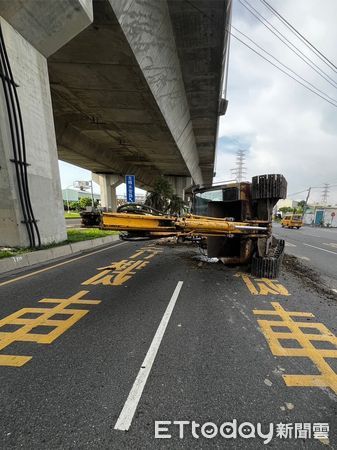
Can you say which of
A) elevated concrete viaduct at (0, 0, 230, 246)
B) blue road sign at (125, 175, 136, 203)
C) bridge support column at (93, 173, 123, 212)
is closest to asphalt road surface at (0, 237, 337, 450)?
elevated concrete viaduct at (0, 0, 230, 246)

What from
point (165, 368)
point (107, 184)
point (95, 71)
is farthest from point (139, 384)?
point (107, 184)

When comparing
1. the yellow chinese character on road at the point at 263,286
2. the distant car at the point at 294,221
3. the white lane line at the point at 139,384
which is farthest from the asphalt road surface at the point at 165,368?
the distant car at the point at 294,221

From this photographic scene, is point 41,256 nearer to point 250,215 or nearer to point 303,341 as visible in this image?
point 250,215

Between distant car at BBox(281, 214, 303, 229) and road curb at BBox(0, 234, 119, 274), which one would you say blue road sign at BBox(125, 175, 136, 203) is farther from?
distant car at BBox(281, 214, 303, 229)

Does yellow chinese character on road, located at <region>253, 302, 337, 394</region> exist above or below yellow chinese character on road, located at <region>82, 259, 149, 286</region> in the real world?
below

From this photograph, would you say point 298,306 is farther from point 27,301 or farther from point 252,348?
point 27,301

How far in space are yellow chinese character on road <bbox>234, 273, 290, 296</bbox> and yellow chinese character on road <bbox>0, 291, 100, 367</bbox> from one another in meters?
3.36

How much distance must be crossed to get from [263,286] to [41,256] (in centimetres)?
679

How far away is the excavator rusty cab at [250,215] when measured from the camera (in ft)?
21.0

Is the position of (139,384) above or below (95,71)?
below

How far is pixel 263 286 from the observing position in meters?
5.61

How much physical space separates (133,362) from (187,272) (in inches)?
164

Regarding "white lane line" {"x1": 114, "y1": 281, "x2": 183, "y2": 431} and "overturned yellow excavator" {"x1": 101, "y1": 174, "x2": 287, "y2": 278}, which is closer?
"white lane line" {"x1": 114, "y1": 281, "x2": 183, "y2": 431}

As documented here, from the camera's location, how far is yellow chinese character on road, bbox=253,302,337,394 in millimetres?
2543
